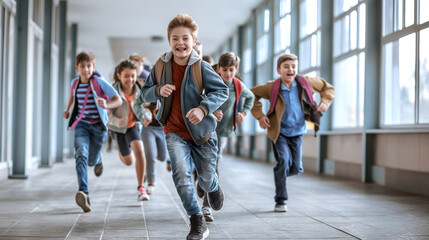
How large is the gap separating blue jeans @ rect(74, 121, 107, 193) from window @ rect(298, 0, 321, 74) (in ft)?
20.7

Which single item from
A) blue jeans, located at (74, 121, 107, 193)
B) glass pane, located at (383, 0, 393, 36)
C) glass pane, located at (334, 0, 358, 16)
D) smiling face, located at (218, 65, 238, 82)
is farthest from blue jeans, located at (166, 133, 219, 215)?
glass pane, located at (334, 0, 358, 16)

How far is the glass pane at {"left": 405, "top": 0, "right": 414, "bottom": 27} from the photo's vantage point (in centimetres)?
688

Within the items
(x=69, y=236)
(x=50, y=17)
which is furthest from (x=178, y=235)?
(x=50, y=17)

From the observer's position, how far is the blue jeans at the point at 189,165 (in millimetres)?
3377

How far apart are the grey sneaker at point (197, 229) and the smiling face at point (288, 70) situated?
2.09 m

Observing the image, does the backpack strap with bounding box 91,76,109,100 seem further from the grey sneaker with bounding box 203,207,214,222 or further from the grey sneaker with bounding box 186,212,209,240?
the grey sneaker with bounding box 186,212,209,240

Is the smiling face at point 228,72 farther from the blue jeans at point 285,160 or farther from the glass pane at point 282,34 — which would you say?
the glass pane at point 282,34

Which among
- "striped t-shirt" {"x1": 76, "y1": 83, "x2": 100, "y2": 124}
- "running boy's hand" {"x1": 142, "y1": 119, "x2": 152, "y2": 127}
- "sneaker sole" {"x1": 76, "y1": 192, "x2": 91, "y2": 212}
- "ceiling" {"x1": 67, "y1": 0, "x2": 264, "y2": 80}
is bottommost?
"sneaker sole" {"x1": 76, "y1": 192, "x2": 91, "y2": 212}

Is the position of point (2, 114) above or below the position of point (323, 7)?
below

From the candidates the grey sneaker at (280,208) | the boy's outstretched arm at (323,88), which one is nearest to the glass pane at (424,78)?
the boy's outstretched arm at (323,88)

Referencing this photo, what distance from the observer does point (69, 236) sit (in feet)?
11.7

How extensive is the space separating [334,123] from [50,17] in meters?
6.05

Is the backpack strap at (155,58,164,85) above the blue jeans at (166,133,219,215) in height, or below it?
above

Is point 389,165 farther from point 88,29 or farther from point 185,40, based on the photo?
point 88,29
